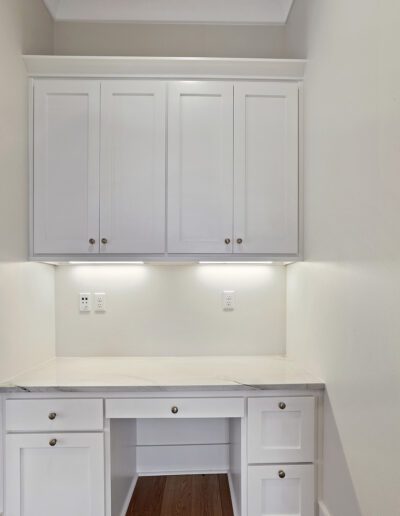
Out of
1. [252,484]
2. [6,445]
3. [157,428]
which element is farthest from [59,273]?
[252,484]

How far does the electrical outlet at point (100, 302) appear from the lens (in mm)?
2281

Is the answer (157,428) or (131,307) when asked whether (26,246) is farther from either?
(157,428)

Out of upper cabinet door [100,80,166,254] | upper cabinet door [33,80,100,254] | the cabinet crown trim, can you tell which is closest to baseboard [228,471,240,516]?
upper cabinet door [100,80,166,254]

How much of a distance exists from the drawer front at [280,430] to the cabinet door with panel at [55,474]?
692 millimetres

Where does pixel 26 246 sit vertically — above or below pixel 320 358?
above

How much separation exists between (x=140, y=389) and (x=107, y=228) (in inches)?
32.3

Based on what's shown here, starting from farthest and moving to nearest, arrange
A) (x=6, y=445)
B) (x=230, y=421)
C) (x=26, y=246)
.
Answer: (x=230, y=421)
(x=26, y=246)
(x=6, y=445)

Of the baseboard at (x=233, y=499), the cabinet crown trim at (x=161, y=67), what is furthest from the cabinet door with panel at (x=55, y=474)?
the cabinet crown trim at (x=161, y=67)

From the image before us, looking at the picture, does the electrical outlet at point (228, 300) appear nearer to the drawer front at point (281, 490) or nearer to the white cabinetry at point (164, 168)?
the white cabinetry at point (164, 168)

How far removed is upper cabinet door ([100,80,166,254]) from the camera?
1952mm

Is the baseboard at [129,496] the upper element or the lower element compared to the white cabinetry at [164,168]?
lower

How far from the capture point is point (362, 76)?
4.30ft

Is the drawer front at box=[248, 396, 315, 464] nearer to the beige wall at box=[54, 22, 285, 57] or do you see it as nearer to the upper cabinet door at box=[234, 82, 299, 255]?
the upper cabinet door at box=[234, 82, 299, 255]

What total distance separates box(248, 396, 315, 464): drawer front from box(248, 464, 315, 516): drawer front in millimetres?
42
